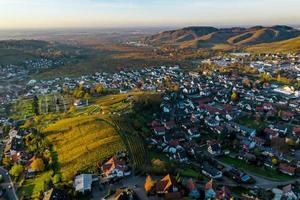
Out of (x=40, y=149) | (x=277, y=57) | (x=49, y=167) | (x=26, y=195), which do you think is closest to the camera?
(x=26, y=195)

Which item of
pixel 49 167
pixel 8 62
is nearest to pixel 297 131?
pixel 49 167

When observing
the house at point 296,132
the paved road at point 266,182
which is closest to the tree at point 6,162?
the paved road at point 266,182

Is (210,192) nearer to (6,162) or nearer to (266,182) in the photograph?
(266,182)

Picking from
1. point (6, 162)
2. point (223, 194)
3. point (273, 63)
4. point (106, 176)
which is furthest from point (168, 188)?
point (273, 63)

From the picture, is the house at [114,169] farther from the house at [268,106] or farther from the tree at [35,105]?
the house at [268,106]

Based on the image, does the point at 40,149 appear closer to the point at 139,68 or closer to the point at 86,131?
the point at 86,131

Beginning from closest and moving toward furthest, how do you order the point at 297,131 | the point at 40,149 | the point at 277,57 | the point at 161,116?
the point at 40,149, the point at 297,131, the point at 161,116, the point at 277,57
